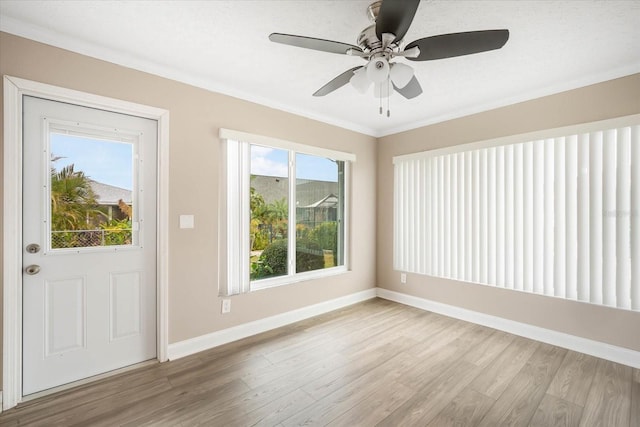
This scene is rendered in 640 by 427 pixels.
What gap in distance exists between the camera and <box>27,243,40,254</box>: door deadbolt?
6.67ft

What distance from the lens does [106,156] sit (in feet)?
7.65

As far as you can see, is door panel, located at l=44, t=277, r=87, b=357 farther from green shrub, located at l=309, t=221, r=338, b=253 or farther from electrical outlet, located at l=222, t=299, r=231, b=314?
green shrub, located at l=309, t=221, r=338, b=253

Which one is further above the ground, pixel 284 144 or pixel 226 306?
pixel 284 144

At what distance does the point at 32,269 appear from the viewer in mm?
2033

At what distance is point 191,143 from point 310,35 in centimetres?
145

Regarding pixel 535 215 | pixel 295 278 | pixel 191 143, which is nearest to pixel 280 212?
pixel 295 278

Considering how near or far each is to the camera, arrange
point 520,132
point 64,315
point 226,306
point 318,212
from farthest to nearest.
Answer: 1. point 318,212
2. point 520,132
3. point 226,306
4. point 64,315

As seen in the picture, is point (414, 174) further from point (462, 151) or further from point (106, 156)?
point (106, 156)

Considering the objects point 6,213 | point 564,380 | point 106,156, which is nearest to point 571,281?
point 564,380

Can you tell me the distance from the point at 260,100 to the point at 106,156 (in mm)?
1570

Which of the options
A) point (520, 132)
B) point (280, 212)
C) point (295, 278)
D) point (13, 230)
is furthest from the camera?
point (295, 278)

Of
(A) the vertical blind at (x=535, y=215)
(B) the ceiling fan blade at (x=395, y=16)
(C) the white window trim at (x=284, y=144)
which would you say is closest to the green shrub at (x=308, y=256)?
(C) the white window trim at (x=284, y=144)

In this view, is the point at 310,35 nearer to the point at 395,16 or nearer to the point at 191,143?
the point at 395,16

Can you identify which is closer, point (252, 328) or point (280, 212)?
point (252, 328)
